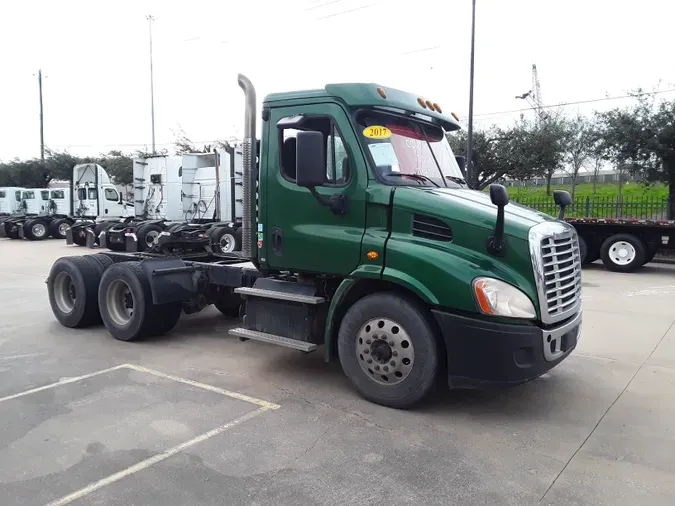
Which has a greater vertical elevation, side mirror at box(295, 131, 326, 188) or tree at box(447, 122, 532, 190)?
tree at box(447, 122, 532, 190)

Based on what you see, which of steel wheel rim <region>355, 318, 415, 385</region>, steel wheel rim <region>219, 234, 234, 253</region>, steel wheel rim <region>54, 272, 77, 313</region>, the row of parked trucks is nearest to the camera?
steel wheel rim <region>355, 318, 415, 385</region>

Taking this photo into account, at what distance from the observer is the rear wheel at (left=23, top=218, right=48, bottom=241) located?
2795 cm

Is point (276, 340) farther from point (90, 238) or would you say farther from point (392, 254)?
point (90, 238)

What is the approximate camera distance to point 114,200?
2539 cm

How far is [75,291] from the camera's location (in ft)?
25.9

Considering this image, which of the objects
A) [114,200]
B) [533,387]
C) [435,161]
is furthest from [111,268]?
[114,200]

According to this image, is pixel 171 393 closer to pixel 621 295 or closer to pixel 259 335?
pixel 259 335

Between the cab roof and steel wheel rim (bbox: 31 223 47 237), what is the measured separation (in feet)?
87.7

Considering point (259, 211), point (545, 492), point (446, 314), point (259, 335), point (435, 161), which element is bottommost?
point (545, 492)

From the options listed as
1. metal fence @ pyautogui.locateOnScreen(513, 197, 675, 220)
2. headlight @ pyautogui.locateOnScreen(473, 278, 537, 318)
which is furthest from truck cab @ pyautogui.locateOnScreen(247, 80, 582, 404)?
metal fence @ pyautogui.locateOnScreen(513, 197, 675, 220)

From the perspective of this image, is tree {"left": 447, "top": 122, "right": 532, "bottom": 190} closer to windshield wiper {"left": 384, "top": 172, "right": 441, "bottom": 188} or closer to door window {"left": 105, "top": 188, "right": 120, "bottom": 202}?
door window {"left": 105, "top": 188, "right": 120, "bottom": 202}

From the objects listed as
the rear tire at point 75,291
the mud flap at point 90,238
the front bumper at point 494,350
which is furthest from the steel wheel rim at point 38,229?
the front bumper at point 494,350

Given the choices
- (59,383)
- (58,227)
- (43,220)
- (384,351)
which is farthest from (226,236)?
(43,220)

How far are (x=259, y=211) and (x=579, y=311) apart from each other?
324 cm
